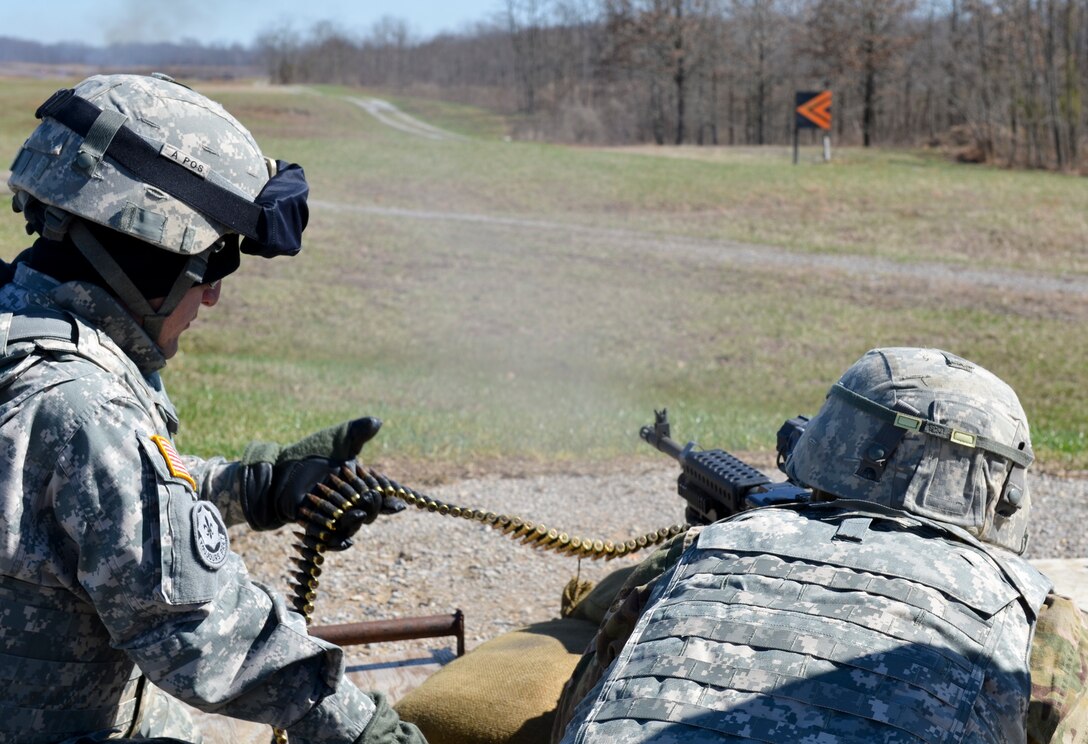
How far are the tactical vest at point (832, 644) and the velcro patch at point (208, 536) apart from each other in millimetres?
750

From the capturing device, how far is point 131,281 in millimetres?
2320

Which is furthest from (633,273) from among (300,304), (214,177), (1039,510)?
(214,177)

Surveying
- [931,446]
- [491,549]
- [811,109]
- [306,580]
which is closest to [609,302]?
A: [491,549]

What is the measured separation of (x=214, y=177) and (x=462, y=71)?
7981 cm

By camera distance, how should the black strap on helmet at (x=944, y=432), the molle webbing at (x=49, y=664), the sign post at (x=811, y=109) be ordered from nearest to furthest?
the molle webbing at (x=49, y=664), the black strap on helmet at (x=944, y=432), the sign post at (x=811, y=109)

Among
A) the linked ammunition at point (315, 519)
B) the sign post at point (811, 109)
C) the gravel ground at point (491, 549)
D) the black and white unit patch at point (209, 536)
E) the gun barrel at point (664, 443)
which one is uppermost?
the sign post at point (811, 109)

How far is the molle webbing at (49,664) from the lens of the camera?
2137 mm

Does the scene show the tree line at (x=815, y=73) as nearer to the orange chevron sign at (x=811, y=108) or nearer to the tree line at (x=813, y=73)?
the tree line at (x=813, y=73)

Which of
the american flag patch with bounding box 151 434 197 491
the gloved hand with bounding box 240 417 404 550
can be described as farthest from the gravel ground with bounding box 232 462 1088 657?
the american flag patch with bounding box 151 434 197 491

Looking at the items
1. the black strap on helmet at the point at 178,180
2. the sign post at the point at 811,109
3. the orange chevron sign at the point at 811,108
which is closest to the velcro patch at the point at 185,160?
the black strap on helmet at the point at 178,180

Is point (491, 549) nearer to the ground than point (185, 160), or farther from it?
nearer to the ground

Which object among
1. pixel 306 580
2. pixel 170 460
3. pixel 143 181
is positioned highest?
pixel 143 181

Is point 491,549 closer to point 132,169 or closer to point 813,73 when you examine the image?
point 132,169

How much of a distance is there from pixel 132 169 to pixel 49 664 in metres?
0.96
